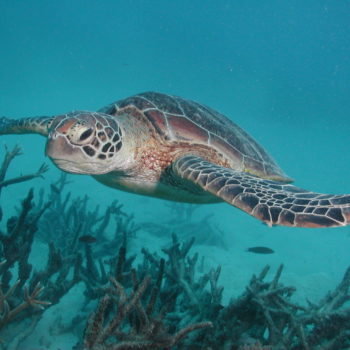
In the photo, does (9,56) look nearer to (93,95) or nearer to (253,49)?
(93,95)

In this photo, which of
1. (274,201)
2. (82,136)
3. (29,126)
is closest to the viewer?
(274,201)

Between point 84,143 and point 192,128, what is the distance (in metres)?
1.67

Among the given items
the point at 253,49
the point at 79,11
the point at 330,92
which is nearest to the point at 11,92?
the point at 79,11

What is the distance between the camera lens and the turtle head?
256 centimetres

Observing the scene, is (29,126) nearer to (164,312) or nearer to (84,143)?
(84,143)

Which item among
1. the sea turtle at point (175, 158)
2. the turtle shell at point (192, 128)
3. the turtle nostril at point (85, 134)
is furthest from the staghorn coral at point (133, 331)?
the turtle shell at point (192, 128)

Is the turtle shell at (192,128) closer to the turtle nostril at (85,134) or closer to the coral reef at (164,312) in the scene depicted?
the turtle nostril at (85,134)

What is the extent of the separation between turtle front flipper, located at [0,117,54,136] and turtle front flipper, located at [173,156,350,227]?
2.60m

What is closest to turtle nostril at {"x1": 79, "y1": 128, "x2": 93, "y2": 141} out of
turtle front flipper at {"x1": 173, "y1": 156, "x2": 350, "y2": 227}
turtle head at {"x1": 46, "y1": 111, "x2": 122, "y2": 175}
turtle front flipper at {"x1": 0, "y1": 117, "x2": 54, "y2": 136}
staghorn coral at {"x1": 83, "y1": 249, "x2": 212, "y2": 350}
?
turtle head at {"x1": 46, "y1": 111, "x2": 122, "y2": 175}

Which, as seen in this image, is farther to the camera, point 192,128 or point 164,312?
point 192,128

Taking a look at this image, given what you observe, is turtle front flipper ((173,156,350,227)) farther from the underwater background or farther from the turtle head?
the underwater background

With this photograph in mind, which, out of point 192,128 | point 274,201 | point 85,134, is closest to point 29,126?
point 85,134

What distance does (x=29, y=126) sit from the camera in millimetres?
4293

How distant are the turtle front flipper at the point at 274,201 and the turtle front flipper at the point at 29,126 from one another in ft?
8.53
